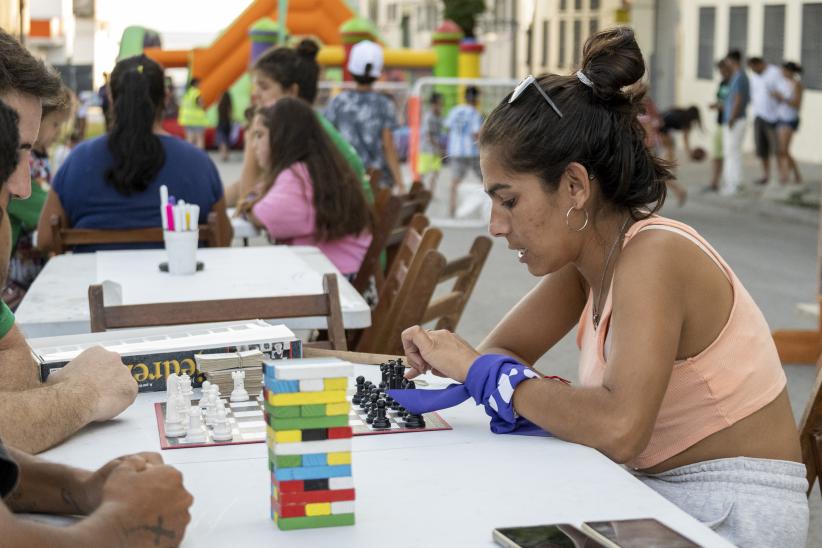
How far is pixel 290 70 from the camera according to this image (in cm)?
672

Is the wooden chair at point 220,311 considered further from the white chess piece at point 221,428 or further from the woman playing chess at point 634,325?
the white chess piece at point 221,428

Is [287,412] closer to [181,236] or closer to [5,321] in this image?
[5,321]

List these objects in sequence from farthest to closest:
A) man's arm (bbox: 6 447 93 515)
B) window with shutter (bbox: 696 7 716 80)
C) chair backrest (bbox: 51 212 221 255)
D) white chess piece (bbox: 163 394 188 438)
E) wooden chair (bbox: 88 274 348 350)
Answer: window with shutter (bbox: 696 7 716 80) → chair backrest (bbox: 51 212 221 255) → wooden chair (bbox: 88 274 348 350) → white chess piece (bbox: 163 394 188 438) → man's arm (bbox: 6 447 93 515)

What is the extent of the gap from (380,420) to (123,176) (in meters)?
2.95

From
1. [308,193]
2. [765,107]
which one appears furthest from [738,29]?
[308,193]

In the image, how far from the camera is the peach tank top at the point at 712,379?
238 cm

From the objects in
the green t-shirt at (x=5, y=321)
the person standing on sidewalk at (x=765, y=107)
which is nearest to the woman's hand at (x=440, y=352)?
the green t-shirt at (x=5, y=321)

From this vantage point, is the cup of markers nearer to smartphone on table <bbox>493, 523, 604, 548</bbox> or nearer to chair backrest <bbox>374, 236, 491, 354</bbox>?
chair backrest <bbox>374, 236, 491, 354</bbox>

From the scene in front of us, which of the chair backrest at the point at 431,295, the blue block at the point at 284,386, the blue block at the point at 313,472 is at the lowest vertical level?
the chair backrest at the point at 431,295

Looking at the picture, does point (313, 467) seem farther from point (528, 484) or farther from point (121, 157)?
point (121, 157)

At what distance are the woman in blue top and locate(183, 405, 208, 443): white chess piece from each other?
2.89 meters

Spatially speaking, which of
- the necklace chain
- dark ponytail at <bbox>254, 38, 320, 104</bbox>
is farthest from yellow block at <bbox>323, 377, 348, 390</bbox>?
dark ponytail at <bbox>254, 38, 320, 104</bbox>

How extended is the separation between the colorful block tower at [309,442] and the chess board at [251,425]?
1.41ft

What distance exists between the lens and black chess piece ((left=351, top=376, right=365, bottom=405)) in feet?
7.89
